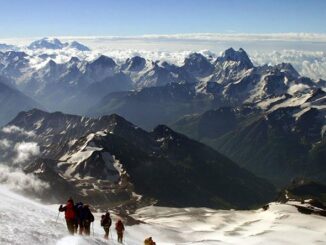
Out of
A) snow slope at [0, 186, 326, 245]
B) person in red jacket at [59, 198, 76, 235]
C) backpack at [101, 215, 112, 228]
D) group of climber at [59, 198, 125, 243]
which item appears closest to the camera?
snow slope at [0, 186, 326, 245]

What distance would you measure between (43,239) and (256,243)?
84.2 meters

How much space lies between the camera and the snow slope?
151ft

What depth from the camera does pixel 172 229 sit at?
513 feet

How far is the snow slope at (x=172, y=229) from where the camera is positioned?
4595 cm

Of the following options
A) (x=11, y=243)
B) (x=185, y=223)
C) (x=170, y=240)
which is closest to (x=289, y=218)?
(x=185, y=223)

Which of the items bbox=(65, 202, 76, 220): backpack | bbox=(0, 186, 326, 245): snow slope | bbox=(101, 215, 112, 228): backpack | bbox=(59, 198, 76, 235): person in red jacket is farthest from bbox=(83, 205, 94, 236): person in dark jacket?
bbox=(101, 215, 112, 228): backpack

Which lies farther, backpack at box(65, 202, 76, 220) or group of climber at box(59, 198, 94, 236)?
group of climber at box(59, 198, 94, 236)

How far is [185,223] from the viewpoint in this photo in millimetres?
198500

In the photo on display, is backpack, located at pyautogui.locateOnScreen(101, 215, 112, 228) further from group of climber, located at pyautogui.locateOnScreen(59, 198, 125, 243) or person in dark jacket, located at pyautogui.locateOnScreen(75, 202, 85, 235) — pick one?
person in dark jacket, located at pyautogui.locateOnScreen(75, 202, 85, 235)

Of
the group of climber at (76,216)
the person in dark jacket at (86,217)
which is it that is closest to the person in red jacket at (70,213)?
the group of climber at (76,216)

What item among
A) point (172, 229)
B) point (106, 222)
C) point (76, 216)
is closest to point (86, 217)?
point (76, 216)

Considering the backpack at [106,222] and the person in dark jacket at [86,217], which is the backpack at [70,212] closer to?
the person in dark jacket at [86,217]

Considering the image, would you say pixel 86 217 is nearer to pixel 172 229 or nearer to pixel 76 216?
pixel 76 216

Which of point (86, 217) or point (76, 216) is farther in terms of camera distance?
point (86, 217)
